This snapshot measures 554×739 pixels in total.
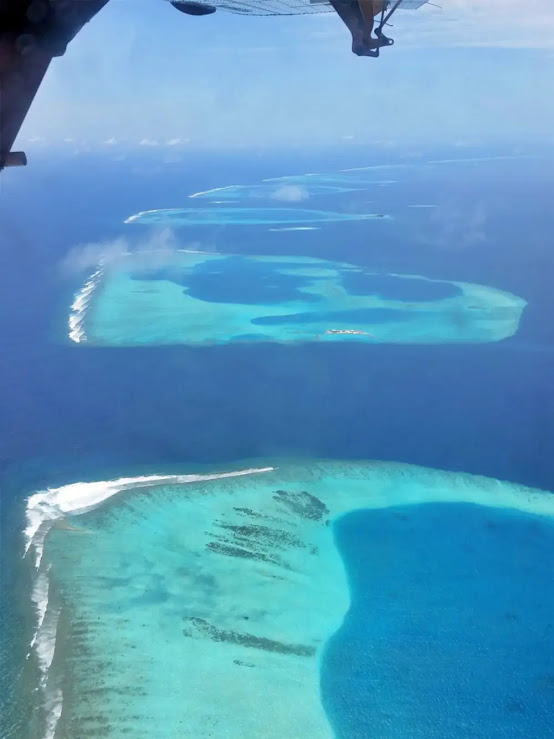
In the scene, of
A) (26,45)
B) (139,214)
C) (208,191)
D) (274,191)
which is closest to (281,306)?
(26,45)

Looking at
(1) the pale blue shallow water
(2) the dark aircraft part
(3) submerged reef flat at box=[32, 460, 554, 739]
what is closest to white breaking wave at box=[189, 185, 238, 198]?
A: (3) submerged reef flat at box=[32, 460, 554, 739]

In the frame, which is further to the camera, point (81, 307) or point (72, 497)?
point (81, 307)

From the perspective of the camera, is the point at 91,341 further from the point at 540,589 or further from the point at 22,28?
the point at 22,28


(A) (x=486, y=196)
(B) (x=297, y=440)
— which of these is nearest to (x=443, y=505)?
(B) (x=297, y=440)

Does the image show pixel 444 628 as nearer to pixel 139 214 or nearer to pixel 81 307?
pixel 81 307

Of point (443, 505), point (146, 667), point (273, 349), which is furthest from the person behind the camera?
point (273, 349)

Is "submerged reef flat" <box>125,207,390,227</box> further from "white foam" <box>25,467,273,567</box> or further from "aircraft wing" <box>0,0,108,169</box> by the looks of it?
"aircraft wing" <box>0,0,108,169</box>
